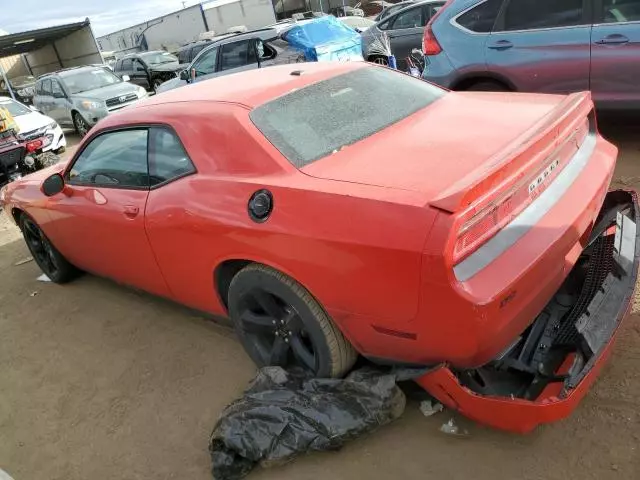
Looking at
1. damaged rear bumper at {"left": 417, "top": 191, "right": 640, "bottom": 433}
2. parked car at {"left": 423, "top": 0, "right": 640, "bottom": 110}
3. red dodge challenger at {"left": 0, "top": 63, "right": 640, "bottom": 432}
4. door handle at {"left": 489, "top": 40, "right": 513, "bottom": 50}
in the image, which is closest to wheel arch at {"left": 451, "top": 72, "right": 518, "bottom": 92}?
parked car at {"left": 423, "top": 0, "right": 640, "bottom": 110}

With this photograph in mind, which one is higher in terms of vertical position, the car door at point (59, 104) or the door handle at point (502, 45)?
the door handle at point (502, 45)

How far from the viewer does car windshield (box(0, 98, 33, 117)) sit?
36.0ft

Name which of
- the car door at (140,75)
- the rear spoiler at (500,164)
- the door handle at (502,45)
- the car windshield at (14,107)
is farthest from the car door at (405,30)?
the car door at (140,75)

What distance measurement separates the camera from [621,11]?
460 cm

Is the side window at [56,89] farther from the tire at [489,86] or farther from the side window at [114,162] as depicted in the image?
the tire at [489,86]

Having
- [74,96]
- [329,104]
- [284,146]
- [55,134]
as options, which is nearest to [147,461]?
[284,146]

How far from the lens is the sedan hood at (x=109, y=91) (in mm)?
12711

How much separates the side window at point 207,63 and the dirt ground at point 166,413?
7.47 metres

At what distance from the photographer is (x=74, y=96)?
13070 millimetres

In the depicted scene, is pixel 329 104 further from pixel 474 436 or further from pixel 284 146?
pixel 474 436

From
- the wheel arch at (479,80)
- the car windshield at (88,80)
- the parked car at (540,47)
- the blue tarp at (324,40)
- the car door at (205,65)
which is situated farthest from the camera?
the car windshield at (88,80)

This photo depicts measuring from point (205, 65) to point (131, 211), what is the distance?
8.86 metres

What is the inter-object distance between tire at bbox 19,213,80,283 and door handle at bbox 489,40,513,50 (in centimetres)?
447

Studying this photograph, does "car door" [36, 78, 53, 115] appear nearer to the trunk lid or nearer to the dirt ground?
the dirt ground
